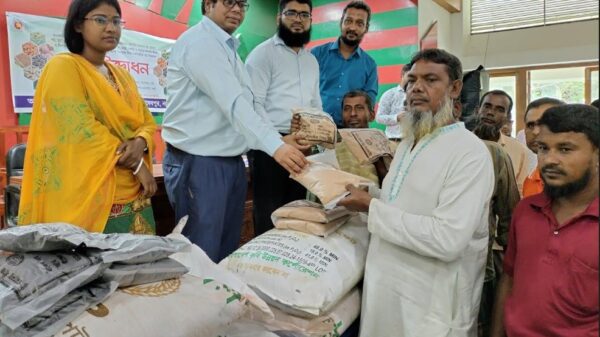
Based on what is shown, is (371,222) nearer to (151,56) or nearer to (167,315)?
(167,315)

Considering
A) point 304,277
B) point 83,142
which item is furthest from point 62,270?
point 83,142

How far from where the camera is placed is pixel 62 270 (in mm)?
1066

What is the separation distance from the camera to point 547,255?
1280 mm

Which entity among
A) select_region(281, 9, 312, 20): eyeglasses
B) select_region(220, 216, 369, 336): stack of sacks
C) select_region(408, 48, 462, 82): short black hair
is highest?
select_region(281, 9, 312, 20): eyeglasses

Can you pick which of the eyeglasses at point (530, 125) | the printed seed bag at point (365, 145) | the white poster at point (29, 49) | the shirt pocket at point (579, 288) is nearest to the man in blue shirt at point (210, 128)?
the printed seed bag at point (365, 145)

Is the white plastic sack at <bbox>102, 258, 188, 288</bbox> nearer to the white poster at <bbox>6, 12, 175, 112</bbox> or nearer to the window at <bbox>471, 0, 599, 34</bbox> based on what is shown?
the white poster at <bbox>6, 12, 175, 112</bbox>

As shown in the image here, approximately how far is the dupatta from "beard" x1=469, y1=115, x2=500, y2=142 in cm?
182

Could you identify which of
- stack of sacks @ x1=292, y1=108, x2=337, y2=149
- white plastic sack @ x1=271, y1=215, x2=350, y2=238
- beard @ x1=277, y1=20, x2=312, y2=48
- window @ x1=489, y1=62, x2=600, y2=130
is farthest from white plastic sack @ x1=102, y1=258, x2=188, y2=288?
window @ x1=489, y1=62, x2=600, y2=130

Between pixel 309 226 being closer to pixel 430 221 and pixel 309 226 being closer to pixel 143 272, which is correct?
pixel 430 221

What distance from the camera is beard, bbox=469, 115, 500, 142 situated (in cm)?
249

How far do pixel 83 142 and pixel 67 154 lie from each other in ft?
0.24

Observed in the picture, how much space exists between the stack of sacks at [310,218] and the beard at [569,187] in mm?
696

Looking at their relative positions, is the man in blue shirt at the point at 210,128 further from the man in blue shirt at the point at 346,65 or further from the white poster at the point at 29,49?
the white poster at the point at 29,49

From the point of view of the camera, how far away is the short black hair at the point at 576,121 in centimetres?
124
